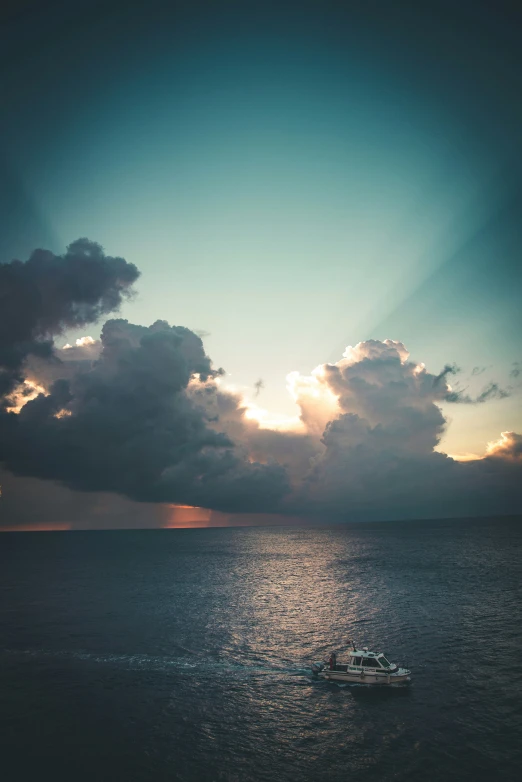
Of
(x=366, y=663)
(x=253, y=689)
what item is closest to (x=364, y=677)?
(x=366, y=663)

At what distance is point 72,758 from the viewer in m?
34.2

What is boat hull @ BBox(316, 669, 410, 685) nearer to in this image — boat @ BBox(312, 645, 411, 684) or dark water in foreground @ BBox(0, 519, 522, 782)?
boat @ BBox(312, 645, 411, 684)

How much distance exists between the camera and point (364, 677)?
4872 centimetres

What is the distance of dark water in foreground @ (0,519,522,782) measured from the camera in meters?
33.8

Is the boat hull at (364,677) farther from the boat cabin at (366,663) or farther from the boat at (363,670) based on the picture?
the boat cabin at (366,663)

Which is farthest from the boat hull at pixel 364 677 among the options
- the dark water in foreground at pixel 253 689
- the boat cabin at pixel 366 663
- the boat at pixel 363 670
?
the dark water in foreground at pixel 253 689

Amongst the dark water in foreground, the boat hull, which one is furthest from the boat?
the dark water in foreground

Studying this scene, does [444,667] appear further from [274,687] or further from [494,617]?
[494,617]

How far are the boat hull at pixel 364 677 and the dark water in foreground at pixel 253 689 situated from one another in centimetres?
102

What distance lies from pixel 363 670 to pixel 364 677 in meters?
0.71

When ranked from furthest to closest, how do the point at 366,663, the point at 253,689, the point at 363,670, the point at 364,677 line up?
the point at 366,663, the point at 363,670, the point at 364,677, the point at 253,689

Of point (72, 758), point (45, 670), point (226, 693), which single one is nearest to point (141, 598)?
point (45, 670)

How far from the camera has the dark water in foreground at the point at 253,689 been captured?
111 ft

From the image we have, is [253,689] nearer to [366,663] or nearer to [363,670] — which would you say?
[363,670]
